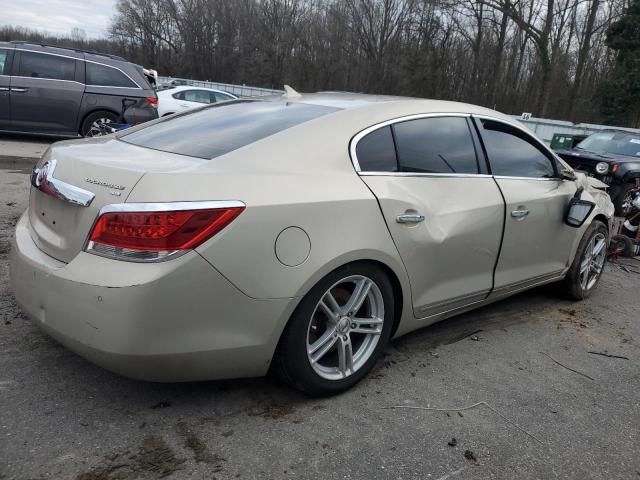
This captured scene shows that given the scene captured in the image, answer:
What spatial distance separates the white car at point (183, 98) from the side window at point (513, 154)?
1301 cm

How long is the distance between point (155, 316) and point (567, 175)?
11.1ft

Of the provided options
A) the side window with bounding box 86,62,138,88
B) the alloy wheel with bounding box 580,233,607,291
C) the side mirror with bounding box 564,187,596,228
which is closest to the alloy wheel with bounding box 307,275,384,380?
the side mirror with bounding box 564,187,596,228

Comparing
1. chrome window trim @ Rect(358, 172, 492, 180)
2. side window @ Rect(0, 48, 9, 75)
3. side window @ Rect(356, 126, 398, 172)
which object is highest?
side window @ Rect(0, 48, 9, 75)

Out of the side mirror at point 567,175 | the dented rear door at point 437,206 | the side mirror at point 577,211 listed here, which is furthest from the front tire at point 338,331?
the side mirror at point 567,175

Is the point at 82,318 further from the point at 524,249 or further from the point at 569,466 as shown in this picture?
the point at 524,249

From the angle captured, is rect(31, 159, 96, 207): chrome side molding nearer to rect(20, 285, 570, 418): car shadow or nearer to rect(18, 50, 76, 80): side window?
rect(20, 285, 570, 418): car shadow

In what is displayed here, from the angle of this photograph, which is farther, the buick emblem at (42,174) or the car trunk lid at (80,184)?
the buick emblem at (42,174)

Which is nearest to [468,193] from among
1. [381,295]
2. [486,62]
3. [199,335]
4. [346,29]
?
[381,295]

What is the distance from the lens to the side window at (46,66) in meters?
10.4

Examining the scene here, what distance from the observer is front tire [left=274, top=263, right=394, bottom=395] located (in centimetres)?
260

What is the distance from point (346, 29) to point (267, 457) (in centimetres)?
5574

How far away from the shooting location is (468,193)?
3395 mm

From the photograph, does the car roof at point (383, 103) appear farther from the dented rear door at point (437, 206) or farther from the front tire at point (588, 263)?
the front tire at point (588, 263)

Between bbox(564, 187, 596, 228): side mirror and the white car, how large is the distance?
1314 cm
